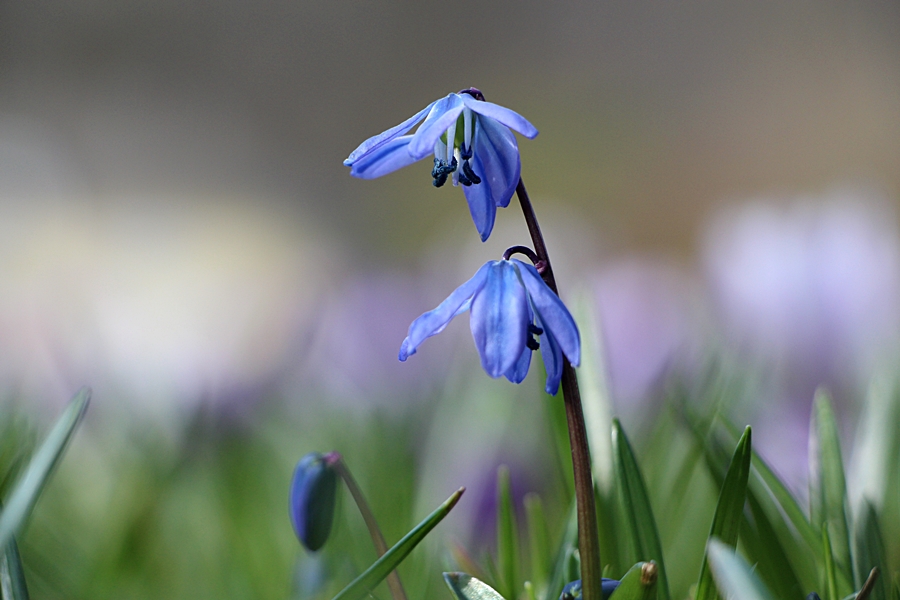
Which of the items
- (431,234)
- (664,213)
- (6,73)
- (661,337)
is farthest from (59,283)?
(6,73)

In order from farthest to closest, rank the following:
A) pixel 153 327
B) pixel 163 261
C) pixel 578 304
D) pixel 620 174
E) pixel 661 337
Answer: pixel 620 174, pixel 163 261, pixel 153 327, pixel 661 337, pixel 578 304

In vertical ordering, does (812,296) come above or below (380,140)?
below

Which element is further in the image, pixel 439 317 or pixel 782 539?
pixel 782 539

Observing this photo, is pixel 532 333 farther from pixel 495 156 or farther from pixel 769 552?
pixel 769 552

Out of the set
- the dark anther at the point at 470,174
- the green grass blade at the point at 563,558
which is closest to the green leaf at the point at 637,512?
the green grass blade at the point at 563,558

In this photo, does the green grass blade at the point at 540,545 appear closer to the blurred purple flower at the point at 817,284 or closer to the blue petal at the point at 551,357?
the blue petal at the point at 551,357

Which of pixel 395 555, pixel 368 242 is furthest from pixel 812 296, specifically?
pixel 368 242

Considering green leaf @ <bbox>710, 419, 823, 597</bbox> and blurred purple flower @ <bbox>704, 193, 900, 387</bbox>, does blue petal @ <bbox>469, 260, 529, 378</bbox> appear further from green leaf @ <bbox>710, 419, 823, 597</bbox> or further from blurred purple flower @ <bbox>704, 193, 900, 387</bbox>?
blurred purple flower @ <bbox>704, 193, 900, 387</bbox>

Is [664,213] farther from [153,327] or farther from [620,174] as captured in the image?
[153,327]
